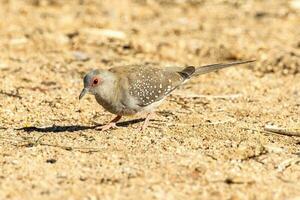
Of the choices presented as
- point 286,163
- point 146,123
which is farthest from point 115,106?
point 286,163

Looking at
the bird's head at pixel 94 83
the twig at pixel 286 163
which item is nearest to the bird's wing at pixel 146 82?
the bird's head at pixel 94 83

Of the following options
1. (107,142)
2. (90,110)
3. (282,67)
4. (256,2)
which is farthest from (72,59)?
(256,2)

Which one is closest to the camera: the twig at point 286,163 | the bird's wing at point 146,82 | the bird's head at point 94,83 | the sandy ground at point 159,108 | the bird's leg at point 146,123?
the sandy ground at point 159,108

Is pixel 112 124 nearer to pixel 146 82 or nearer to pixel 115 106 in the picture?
pixel 115 106

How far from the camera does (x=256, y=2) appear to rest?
48.6 feet

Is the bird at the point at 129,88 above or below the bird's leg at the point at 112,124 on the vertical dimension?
above

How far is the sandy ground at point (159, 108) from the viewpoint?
18.8ft

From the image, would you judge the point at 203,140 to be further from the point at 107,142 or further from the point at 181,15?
the point at 181,15

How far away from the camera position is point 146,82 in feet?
25.9

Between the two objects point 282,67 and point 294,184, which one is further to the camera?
point 282,67

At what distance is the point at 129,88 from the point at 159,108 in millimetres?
961

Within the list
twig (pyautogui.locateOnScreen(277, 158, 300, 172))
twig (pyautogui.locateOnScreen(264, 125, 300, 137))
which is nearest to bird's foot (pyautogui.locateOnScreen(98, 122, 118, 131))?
twig (pyautogui.locateOnScreen(264, 125, 300, 137))

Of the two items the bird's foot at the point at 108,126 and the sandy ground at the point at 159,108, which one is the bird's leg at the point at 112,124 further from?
the sandy ground at the point at 159,108

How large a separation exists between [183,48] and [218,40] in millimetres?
765
